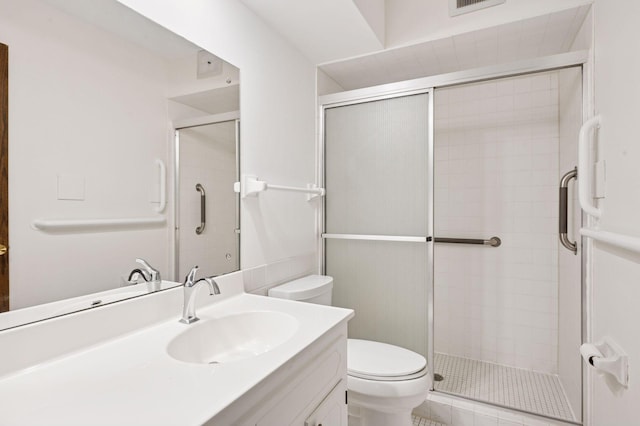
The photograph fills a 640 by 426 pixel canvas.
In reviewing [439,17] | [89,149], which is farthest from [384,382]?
[439,17]

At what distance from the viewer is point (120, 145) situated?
3.41ft

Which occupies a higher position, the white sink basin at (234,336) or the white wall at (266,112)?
the white wall at (266,112)

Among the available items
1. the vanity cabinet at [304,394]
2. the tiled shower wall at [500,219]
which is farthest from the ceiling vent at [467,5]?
the vanity cabinet at [304,394]

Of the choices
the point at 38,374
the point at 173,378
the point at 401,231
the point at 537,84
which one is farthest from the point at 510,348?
the point at 38,374

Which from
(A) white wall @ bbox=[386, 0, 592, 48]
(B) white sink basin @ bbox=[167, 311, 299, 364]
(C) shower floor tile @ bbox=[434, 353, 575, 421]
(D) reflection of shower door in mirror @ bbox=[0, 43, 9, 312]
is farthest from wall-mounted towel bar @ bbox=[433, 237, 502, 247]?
(D) reflection of shower door in mirror @ bbox=[0, 43, 9, 312]

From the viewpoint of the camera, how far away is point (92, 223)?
3.17ft

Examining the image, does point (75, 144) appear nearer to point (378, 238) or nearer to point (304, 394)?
point (304, 394)

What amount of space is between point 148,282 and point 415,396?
3.79 feet

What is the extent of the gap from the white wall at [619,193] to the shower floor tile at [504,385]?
543mm

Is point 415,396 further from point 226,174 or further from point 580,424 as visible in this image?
point 226,174

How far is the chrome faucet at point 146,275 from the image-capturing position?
1.08 meters

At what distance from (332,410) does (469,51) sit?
204cm

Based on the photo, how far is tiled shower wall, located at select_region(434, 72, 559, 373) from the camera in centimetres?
229

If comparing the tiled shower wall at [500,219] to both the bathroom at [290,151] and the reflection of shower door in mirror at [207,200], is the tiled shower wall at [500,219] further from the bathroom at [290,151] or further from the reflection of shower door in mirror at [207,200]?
the reflection of shower door in mirror at [207,200]
